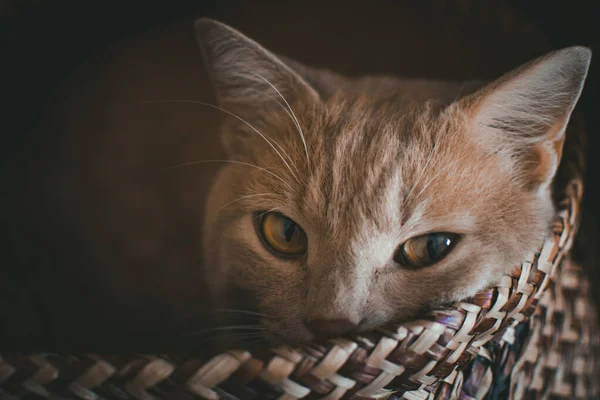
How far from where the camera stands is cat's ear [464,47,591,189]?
1010 millimetres

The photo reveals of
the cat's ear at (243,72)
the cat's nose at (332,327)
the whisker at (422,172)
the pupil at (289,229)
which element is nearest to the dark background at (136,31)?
the whisker at (422,172)

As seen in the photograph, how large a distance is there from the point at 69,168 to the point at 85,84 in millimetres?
378

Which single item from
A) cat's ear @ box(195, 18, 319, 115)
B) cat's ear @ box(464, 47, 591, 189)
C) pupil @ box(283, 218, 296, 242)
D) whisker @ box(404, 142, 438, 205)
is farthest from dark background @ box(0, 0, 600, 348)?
pupil @ box(283, 218, 296, 242)

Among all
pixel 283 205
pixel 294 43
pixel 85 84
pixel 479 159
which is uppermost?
pixel 294 43

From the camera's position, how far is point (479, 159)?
1.13 m

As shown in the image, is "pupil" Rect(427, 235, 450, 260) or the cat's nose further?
"pupil" Rect(427, 235, 450, 260)

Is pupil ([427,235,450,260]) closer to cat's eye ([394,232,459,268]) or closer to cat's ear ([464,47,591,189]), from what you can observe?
cat's eye ([394,232,459,268])

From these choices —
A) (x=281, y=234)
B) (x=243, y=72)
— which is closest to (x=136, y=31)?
(x=243, y=72)

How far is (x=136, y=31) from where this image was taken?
205cm

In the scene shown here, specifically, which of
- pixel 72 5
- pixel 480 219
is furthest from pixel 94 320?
pixel 480 219

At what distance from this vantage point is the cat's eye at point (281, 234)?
A: 1164 millimetres

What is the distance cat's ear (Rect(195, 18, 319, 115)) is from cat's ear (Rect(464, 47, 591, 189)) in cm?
43

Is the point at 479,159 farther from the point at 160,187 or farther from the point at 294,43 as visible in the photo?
the point at 160,187

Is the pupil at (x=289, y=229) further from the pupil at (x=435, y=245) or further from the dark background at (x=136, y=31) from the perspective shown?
the dark background at (x=136, y=31)
